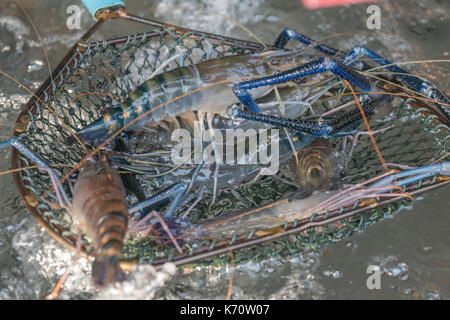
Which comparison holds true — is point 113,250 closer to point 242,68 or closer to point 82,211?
point 82,211

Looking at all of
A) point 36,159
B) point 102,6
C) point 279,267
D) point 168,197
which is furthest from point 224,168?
point 102,6

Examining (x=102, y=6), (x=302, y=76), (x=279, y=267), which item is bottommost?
(x=279, y=267)

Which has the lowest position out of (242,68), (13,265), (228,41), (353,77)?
(13,265)

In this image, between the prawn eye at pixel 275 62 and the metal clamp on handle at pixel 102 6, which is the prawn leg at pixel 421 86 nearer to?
the prawn eye at pixel 275 62

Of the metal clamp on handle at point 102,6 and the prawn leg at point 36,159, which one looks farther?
the metal clamp on handle at point 102,6

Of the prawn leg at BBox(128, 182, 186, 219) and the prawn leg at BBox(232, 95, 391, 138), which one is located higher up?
the prawn leg at BBox(232, 95, 391, 138)

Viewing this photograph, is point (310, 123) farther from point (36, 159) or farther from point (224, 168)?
point (36, 159)

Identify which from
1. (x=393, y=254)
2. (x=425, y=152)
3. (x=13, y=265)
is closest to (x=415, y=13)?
(x=425, y=152)

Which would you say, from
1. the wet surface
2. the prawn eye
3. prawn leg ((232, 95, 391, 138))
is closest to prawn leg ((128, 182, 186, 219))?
the wet surface

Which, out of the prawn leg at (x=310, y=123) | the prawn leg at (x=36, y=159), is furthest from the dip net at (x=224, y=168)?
the prawn leg at (x=310, y=123)

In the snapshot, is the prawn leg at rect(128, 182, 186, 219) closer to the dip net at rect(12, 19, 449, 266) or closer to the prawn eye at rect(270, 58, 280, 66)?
the dip net at rect(12, 19, 449, 266)
